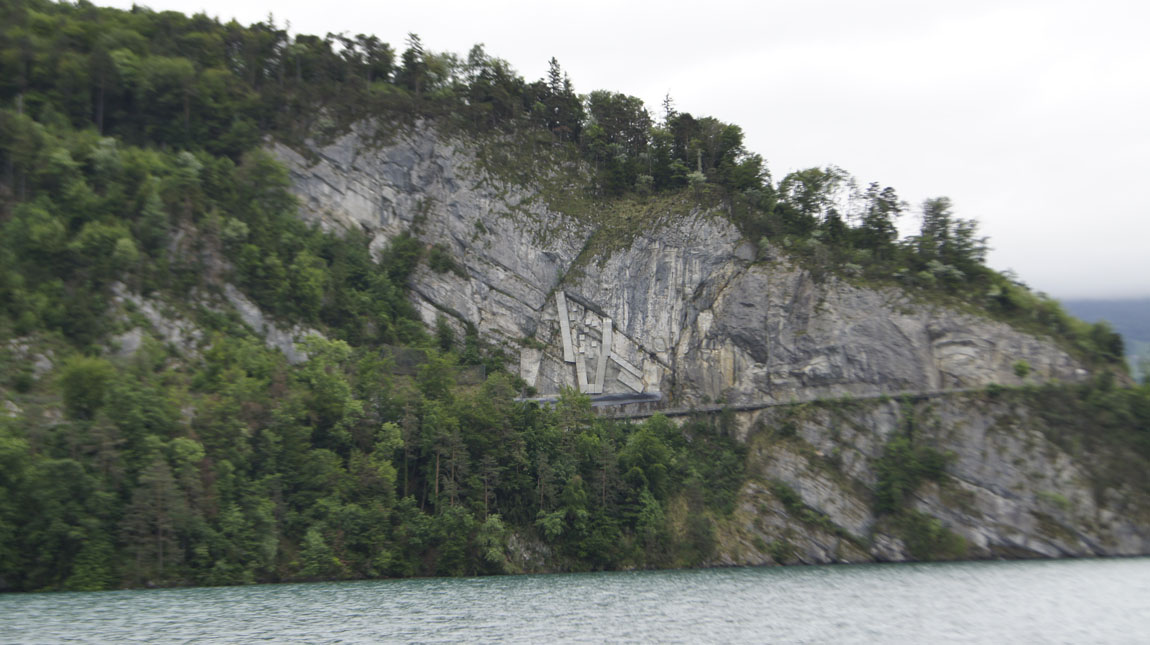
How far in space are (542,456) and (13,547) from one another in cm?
3077

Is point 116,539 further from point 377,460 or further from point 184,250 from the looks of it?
point 184,250

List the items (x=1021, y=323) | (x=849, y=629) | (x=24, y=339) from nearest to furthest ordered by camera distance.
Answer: (x=849, y=629)
(x=24, y=339)
(x=1021, y=323)

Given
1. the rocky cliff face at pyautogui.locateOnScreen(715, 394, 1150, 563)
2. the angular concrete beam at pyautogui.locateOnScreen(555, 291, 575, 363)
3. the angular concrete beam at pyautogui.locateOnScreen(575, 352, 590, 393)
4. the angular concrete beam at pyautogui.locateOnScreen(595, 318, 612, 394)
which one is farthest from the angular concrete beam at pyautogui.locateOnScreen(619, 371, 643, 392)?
the rocky cliff face at pyautogui.locateOnScreen(715, 394, 1150, 563)

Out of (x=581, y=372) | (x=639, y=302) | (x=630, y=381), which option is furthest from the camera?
(x=639, y=302)

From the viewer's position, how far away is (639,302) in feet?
255

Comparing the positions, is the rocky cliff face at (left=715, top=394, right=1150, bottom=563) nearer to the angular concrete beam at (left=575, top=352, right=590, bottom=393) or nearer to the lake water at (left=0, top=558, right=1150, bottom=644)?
the lake water at (left=0, top=558, right=1150, bottom=644)

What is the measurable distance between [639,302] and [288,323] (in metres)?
28.8

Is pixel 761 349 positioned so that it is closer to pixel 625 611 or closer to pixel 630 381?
pixel 630 381

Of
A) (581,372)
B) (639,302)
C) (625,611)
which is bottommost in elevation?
(625,611)

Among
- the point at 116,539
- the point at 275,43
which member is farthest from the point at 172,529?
the point at 275,43

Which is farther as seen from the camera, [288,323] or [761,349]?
[761,349]

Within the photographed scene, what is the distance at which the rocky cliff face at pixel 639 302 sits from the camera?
7050 cm

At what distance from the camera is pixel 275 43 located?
86688 mm

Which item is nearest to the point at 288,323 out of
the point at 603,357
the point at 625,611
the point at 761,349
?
the point at 603,357
